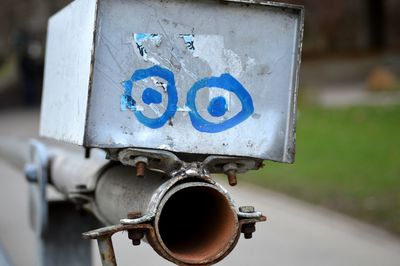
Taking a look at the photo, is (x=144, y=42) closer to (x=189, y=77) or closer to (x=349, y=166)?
(x=189, y=77)

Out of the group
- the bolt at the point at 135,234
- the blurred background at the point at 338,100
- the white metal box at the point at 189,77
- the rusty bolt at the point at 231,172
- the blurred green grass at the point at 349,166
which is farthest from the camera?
the blurred background at the point at 338,100

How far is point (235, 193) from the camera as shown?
9.64 meters

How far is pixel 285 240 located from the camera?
23.6ft

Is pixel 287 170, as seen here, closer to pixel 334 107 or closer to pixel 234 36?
pixel 334 107

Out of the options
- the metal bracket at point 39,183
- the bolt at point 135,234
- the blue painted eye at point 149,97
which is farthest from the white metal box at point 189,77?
the metal bracket at point 39,183

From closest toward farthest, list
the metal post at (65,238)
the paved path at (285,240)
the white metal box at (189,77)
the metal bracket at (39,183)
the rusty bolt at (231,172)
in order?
the white metal box at (189,77) → the rusty bolt at (231,172) → the metal bracket at (39,183) → the metal post at (65,238) → the paved path at (285,240)

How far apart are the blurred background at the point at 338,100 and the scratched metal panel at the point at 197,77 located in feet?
17.4

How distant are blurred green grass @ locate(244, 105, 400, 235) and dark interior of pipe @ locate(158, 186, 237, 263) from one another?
5196mm

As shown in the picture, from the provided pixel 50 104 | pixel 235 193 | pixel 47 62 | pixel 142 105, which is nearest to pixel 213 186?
pixel 142 105

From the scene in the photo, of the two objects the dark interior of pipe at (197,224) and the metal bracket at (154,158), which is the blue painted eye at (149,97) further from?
the dark interior of pipe at (197,224)

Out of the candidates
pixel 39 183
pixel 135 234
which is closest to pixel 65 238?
pixel 39 183

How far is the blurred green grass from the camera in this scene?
875 cm

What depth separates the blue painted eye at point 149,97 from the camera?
2.40m

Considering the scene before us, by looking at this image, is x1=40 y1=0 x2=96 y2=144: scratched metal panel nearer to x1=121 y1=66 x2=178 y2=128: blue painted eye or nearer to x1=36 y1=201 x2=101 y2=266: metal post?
x1=121 y1=66 x2=178 y2=128: blue painted eye
